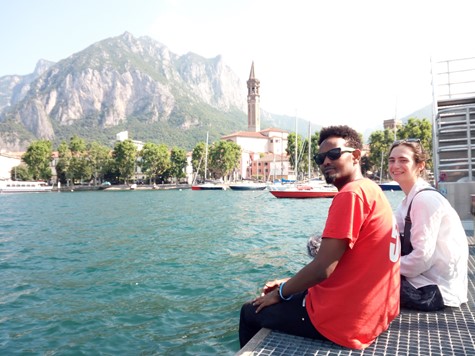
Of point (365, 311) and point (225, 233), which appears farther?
point (225, 233)

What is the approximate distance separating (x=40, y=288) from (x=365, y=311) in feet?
22.5

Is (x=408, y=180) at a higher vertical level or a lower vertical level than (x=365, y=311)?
higher

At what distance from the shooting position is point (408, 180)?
133 inches

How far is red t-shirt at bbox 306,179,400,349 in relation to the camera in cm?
208

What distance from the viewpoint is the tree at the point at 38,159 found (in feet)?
268

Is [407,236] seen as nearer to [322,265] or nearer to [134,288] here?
[322,265]

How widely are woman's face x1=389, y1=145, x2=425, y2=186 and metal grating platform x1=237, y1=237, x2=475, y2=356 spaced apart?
1.14 metres

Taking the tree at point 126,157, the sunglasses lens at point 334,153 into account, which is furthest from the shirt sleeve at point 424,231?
the tree at point 126,157

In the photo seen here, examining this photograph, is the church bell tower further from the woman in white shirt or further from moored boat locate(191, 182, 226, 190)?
the woman in white shirt

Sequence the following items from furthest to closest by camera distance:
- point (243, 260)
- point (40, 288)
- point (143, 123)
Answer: point (143, 123) < point (243, 260) < point (40, 288)

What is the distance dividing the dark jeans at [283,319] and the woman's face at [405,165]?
1555mm

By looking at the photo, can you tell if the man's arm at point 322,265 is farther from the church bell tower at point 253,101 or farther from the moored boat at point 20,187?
the church bell tower at point 253,101

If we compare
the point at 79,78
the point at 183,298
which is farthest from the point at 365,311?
the point at 79,78

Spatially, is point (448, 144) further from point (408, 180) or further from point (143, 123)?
point (143, 123)
